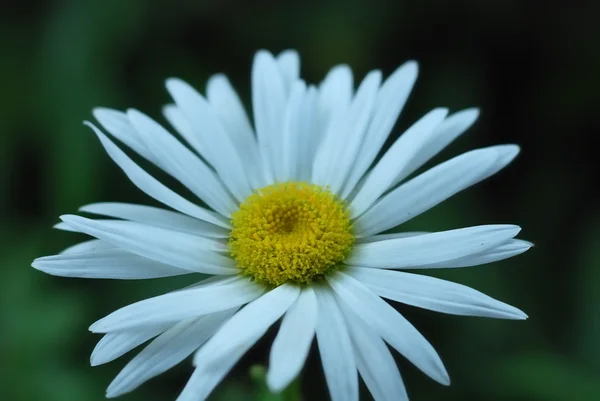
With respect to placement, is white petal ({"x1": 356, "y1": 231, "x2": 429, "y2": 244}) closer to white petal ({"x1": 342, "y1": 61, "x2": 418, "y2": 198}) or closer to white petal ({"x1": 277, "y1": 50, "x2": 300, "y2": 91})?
white petal ({"x1": 342, "y1": 61, "x2": 418, "y2": 198})

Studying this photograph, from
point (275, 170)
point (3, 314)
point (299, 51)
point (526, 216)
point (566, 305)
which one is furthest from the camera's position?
point (299, 51)

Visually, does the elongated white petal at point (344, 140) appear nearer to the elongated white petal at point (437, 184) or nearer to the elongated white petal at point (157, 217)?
the elongated white petal at point (437, 184)

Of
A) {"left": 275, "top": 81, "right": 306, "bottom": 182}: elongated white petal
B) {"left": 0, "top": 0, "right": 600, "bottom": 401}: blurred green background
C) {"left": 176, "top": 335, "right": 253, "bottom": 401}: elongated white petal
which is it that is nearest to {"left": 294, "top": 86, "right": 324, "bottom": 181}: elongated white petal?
{"left": 275, "top": 81, "right": 306, "bottom": 182}: elongated white petal

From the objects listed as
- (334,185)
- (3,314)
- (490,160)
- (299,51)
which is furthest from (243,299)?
(299,51)

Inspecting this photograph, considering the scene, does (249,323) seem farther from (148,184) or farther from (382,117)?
(382,117)

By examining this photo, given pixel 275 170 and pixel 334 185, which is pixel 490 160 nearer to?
pixel 334 185
